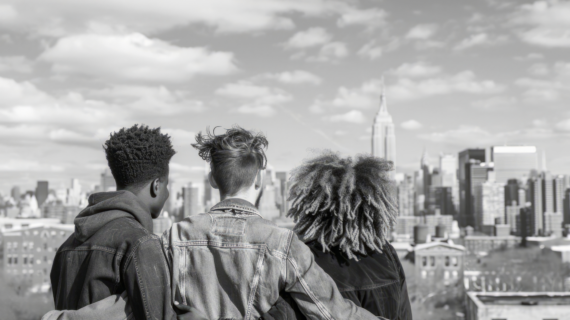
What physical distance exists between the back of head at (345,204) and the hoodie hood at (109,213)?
0.99 m

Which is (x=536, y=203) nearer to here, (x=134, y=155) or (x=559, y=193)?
(x=559, y=193)

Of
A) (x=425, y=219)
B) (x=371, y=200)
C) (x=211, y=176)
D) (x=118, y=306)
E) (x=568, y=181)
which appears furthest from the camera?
(x=568, y=181)

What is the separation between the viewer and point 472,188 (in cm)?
15600

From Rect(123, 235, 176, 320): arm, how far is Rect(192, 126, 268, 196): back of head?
1.81 feet

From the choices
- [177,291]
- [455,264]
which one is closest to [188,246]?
[177,291]

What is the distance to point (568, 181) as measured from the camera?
14638 centimetres

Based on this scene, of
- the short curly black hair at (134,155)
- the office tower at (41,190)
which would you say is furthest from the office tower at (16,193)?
the short curly black hair at (134,155)

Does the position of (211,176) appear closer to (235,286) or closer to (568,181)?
(235,286)

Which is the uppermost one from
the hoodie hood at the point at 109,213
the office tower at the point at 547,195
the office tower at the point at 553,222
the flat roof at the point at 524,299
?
the office tower at the point at 547,195

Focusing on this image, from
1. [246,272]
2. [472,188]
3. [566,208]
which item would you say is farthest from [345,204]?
[472,188]

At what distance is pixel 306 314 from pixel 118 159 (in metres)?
1.30

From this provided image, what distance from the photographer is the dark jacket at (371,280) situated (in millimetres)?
3648

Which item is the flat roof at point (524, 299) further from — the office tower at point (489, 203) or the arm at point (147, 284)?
the office tower at point (489, 203)

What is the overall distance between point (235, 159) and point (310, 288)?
78 cm
